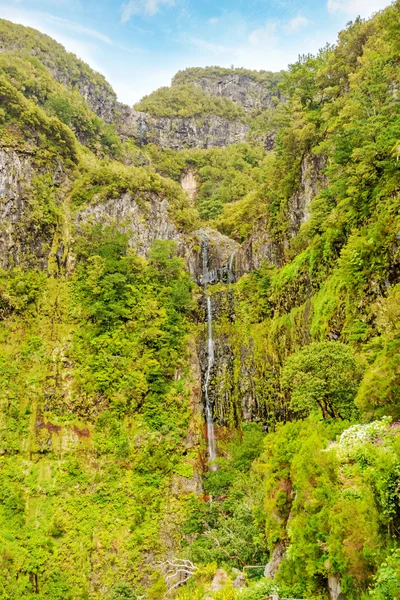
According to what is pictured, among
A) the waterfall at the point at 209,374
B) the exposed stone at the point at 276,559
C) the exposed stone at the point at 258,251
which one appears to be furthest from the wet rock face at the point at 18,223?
the exposed stone at the point at 276,559

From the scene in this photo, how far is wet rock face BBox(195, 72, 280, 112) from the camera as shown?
68875 mm

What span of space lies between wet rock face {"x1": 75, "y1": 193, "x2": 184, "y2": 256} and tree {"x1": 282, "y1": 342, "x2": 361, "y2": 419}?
63.5ft

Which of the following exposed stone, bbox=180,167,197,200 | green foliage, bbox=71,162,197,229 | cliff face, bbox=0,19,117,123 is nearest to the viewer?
green foliage, bbox=71,162,197,229

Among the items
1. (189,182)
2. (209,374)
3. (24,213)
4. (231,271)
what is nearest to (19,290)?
(24,213)

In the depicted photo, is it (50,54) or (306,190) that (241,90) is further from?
(306,190)

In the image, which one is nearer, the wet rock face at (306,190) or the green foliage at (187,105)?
the wet rock face at (306,190)

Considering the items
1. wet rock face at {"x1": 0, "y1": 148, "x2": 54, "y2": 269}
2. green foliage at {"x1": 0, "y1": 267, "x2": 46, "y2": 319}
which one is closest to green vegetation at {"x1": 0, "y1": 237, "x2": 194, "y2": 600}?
green foliage at {"x1": 0, "y1": 267, "x2": 46, "y2": 319}

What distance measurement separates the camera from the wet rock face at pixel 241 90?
68.9 metres

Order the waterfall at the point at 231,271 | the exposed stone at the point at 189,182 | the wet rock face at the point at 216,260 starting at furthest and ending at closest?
the exposed stone at the point at 189,182 < the wet rock face at the point at 216,260 < the waterfall at the point at 231,271

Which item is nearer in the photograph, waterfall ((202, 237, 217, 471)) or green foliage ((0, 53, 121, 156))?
waterfall ((202, 237, 217, 471))

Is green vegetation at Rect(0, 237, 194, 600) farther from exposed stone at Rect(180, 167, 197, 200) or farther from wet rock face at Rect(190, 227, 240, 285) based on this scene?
exposed stone at Rect(180, 167, 197, 200)

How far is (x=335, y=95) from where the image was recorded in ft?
84.5

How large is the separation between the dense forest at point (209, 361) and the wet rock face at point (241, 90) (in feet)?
130

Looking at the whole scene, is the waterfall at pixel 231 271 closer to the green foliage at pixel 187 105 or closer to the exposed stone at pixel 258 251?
the exposed stone at pixel 258 251
